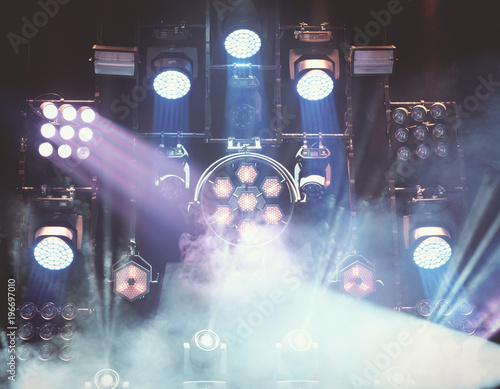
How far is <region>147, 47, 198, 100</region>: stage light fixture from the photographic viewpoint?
5027 mm

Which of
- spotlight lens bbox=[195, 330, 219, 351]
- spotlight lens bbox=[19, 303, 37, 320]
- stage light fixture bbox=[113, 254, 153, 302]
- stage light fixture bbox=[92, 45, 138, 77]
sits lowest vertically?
spotlight lens bbox=[195, 330, 219, 351]

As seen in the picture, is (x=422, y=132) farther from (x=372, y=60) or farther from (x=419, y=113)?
(x=372, y=60)

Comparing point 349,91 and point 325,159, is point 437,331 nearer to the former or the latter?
point 325,159

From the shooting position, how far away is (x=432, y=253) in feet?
16.5

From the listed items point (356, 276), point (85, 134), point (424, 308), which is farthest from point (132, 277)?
point (424, 308)

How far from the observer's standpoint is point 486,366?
16.4 ft

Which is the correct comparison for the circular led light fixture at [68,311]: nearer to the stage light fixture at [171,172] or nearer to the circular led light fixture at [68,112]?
the stage light fixture at [171,172]

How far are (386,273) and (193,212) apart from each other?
2.06m

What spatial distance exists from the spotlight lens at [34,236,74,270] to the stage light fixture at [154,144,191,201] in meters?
1.03

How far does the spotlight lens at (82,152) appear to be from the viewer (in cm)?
494

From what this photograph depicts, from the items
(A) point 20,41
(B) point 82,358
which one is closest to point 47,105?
(A) point 20,41

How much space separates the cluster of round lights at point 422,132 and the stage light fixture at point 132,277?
270cm

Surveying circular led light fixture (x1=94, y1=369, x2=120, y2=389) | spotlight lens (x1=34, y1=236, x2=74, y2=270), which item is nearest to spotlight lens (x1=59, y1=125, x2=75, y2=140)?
spotlight lens (x1=34, y1=236, x2=74, y2=270)

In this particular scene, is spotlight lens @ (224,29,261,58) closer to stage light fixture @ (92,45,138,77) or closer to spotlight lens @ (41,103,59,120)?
stage light fixture @ (92,45,138,77)
